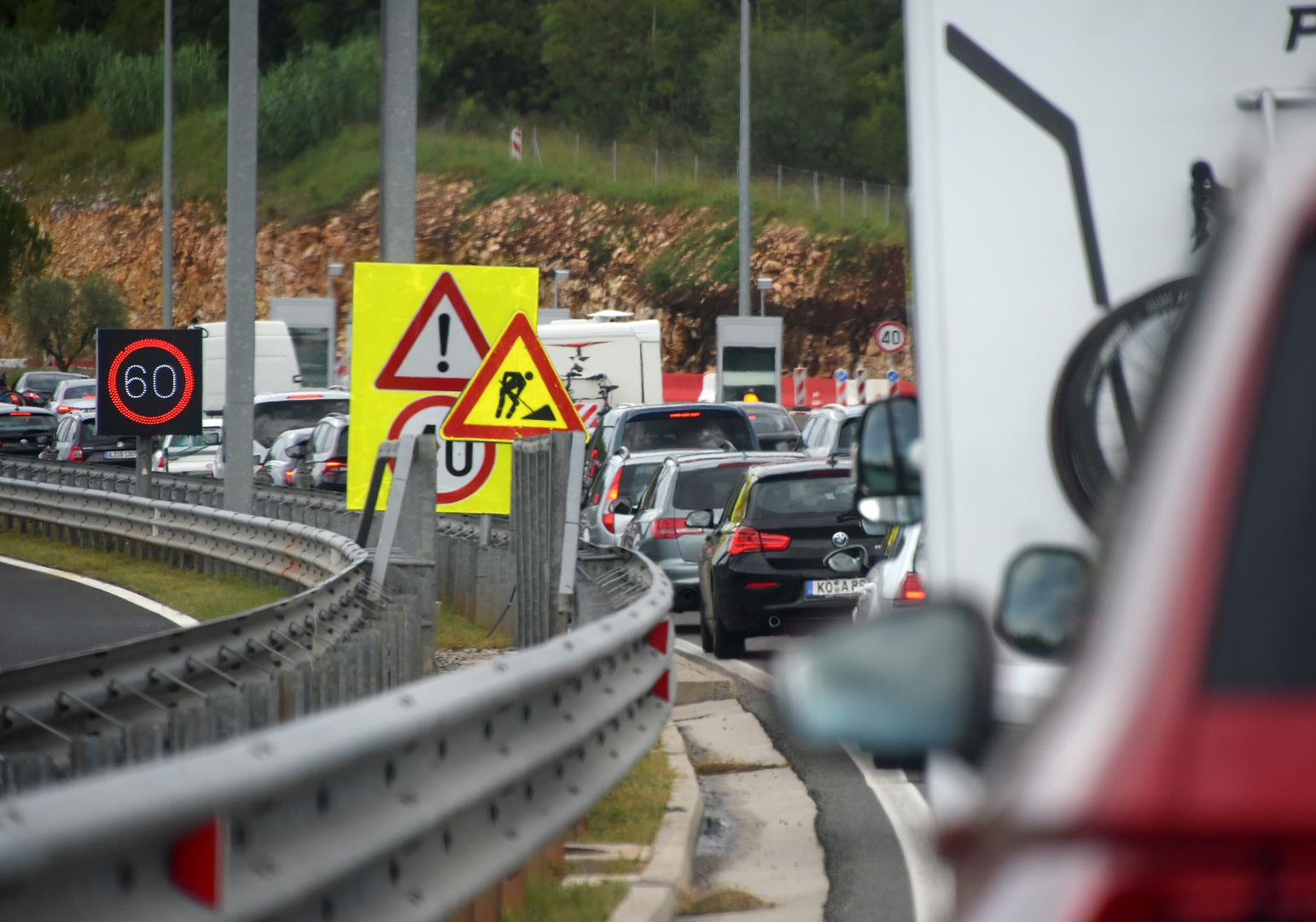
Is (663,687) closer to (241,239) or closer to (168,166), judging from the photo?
(241,239)

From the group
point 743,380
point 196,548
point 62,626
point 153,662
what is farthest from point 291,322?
point 153,662

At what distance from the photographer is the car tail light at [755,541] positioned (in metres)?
16.7

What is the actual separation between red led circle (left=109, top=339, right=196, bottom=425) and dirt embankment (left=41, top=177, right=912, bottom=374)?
6047 centimetres

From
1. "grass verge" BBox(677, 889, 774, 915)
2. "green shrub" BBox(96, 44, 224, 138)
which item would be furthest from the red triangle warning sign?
"green shrub" BBox(96, 44, 224, 138)

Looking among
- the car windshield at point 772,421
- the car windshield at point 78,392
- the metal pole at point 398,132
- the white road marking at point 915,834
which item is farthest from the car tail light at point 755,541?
the car windshield at point 78,392

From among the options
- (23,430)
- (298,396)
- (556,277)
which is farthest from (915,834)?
(556,277)

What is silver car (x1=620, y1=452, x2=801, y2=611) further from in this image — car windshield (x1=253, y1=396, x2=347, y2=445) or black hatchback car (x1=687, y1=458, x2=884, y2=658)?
car windshield (x1=253, y1=396, x2=347, y2=445)

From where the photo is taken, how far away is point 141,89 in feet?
406

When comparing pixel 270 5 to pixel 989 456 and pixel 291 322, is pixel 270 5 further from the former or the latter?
pixel 989 456

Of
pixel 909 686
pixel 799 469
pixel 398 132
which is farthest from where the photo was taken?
pixel 799 469

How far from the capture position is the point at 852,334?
85938mm

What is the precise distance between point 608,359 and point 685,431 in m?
17.2

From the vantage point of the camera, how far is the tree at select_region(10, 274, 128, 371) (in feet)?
347

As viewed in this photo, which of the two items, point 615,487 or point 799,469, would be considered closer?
point 799,469
